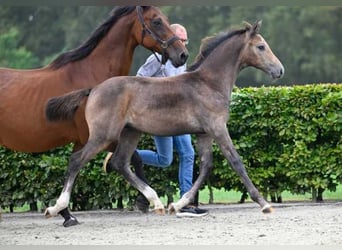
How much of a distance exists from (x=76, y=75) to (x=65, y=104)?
1.44 ft

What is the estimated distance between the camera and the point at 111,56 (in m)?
8.26

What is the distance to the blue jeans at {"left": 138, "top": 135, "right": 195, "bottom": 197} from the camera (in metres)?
8.72

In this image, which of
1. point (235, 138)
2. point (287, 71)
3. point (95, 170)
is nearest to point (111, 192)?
point (95, 170)

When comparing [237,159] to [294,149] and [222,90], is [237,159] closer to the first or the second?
[222,90]

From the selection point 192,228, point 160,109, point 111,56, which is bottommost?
point 192,228

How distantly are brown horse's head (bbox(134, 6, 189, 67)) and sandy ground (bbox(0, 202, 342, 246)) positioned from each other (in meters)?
1.58

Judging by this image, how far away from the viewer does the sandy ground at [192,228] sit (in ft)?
22.8

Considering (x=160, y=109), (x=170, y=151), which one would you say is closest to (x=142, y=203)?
(x=170, y=151)

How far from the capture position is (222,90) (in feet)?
26.2

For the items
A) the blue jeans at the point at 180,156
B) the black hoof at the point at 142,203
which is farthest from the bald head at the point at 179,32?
the black hoof at the point at 142,203

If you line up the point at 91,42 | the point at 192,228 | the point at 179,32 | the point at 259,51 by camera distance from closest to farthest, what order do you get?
the point at 192,228, the point at 259,51, the point at 91,42, the point at 179,32

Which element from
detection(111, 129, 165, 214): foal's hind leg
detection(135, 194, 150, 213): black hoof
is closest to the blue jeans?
detection(135, 194, 150, 213): black hoof

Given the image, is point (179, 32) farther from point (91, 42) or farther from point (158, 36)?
point (91, 42)

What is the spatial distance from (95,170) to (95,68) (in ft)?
4.91
